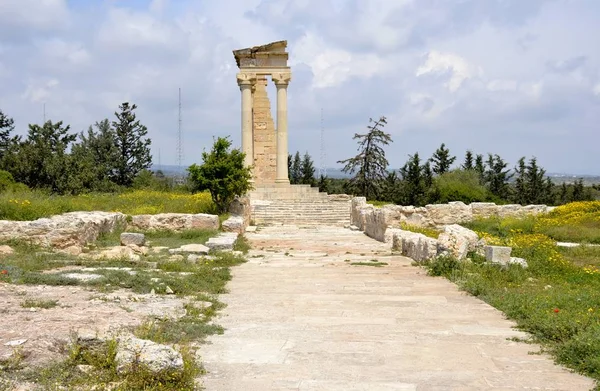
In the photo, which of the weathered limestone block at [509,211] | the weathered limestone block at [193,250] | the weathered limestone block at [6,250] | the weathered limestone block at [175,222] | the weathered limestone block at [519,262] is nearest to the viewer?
the weathered limestone block at [519,262]

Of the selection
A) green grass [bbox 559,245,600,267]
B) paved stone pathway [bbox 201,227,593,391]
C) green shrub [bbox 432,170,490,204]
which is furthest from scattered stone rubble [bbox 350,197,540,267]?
green shrub [bbox 432,170,490,204]

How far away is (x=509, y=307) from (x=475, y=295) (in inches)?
51.8

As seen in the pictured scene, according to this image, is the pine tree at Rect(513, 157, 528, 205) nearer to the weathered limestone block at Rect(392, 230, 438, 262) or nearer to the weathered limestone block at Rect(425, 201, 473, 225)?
the weathered limestone block at Rect(425, 201, 473, 225)

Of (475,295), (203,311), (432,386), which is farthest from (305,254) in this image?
(432,386)

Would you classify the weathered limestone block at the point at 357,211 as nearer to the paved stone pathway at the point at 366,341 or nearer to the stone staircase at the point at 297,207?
the stone staircase at the point at 297,207

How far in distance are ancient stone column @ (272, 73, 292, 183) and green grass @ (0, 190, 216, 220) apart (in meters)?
8.37

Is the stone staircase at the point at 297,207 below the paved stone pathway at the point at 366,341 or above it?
above

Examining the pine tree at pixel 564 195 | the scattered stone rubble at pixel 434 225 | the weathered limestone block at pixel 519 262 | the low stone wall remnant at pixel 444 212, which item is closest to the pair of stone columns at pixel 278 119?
the low stone wall remnant at pixel 444 212

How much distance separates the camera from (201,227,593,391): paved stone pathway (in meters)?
5.42

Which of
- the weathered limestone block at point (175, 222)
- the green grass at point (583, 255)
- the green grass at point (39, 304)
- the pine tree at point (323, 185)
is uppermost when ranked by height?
the pine tree at point (323, 185)

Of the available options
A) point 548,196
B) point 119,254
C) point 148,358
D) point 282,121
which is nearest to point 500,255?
point 119,254

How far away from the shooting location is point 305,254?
15.8 metres

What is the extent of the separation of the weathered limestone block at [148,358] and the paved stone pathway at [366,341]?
362mm

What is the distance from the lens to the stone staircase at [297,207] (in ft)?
92.6
